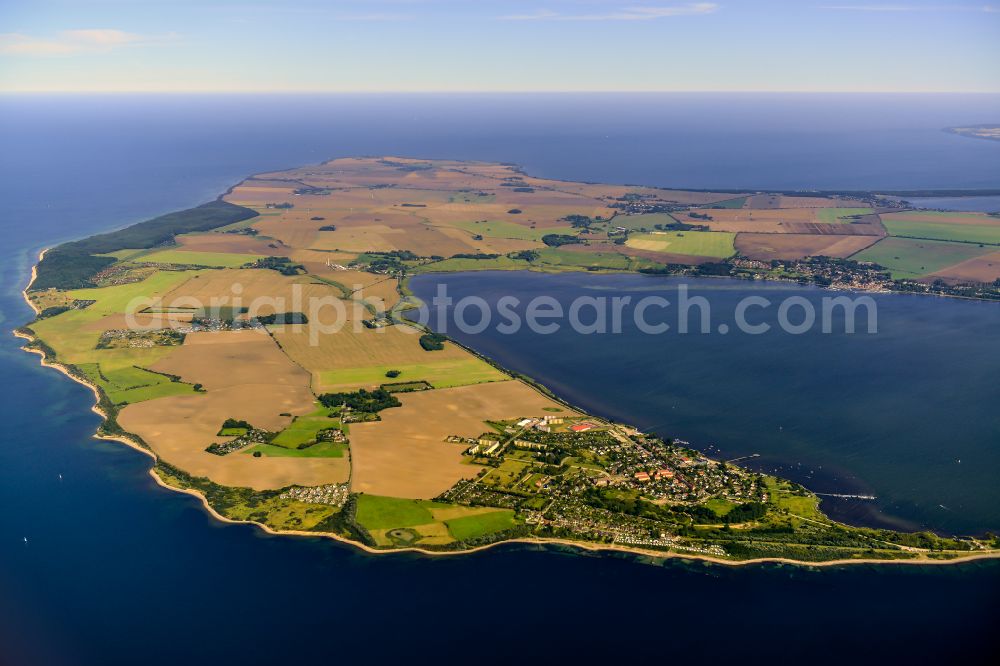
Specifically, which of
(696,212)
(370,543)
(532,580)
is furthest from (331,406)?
(696,212)

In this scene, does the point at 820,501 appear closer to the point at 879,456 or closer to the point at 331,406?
the point at 879,456

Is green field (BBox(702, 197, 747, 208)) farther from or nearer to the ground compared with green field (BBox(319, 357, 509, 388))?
farther from the ground

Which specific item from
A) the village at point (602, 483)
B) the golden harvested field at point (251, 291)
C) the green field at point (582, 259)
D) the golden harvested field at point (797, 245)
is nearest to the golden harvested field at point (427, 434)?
the village at point (602, 483)

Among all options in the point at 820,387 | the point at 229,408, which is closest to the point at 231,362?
the point at 229,408

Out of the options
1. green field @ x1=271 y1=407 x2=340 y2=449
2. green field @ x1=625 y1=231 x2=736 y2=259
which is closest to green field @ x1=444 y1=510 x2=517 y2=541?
green field @ x1=271 y1=407 x2=340 y2=449

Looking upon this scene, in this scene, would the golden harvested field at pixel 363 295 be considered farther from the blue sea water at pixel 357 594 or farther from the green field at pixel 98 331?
the blue sea water at pixel 357 594

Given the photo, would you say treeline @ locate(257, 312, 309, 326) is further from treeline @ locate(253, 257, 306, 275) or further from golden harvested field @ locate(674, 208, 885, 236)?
golden harvested field @ locate(674, 208, 885, 236)
